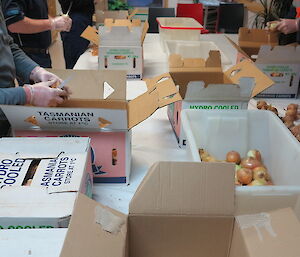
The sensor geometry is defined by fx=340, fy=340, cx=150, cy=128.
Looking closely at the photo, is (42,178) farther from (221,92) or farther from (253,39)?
(253,39)

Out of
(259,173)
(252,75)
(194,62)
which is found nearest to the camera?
(259,173)

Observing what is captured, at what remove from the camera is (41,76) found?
1251 millimetres

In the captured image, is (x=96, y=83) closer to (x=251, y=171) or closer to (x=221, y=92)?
(x=221, y=92)

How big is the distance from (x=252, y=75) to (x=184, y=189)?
2.58 ft

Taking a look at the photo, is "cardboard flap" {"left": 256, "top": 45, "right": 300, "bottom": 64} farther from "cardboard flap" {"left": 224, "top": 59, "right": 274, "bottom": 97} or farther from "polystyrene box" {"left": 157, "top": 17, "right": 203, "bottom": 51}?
"polystyrene box" {"left": 157, "top": 17, "right": 203, "bottom": 51}

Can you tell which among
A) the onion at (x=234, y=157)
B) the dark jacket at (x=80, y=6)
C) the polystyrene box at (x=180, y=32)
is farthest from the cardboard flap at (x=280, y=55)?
the dark jacket at (x=80, y=6)

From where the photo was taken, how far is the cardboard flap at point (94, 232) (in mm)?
562

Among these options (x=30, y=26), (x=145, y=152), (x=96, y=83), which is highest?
(x=30, y=26)

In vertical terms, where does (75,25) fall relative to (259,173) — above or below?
above

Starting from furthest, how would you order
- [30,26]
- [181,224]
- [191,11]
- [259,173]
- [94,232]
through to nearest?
[191,11] → [30,26] → [259,173] → [181,224] → [94,232]

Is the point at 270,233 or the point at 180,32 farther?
the point at 180,32

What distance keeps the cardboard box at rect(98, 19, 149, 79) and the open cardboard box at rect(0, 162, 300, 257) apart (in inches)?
48.6

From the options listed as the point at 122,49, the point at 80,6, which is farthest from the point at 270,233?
the point at 80,6

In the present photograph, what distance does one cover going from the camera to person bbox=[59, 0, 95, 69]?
2.72 metres
